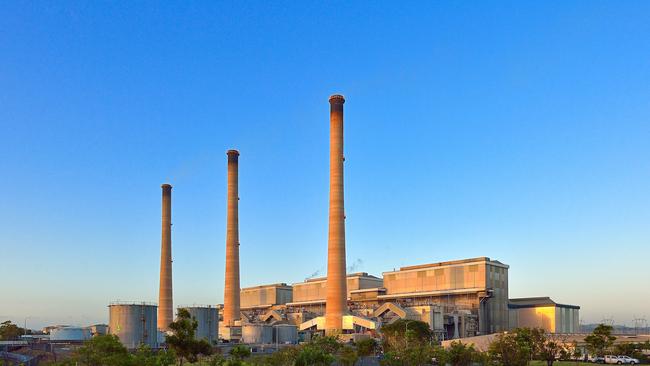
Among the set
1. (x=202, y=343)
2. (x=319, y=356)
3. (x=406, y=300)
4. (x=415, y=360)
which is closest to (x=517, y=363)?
(x=415, y=360)

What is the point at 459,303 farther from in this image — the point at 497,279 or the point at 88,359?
the point at 88,359

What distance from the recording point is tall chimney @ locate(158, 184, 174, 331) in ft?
392

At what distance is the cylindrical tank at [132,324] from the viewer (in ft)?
243

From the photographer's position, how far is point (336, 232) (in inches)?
3937

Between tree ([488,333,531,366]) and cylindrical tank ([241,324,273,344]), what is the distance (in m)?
61.1

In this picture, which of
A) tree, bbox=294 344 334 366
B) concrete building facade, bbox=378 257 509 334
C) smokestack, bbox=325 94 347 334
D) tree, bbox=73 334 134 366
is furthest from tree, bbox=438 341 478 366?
concrete building facade, bbox=378 257 509 334

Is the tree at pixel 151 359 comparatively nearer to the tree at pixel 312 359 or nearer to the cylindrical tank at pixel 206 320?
the tree at pixel 312 359

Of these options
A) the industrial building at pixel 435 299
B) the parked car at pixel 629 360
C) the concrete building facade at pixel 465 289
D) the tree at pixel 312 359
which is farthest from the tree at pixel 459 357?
the concrete building facade at pixel 465 289

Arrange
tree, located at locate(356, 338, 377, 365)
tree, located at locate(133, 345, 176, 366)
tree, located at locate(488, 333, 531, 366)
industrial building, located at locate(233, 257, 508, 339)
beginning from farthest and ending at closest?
industrial building, located at locate(233, 257, 508, 339) < tree, located at locate(356, 338, 377, 365) < tree, located at locate(488, 333, 531, 366) < tree, located at locate(133, 345, 176, 366)

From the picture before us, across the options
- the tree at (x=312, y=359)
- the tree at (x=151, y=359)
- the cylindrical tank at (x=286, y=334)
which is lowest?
the cylindrical tank at (x=286, y=334)

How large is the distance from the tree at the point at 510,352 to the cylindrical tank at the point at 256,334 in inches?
2406

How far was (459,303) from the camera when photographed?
11844cm

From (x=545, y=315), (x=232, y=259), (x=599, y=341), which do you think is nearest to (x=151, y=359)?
(x=599, y=341)

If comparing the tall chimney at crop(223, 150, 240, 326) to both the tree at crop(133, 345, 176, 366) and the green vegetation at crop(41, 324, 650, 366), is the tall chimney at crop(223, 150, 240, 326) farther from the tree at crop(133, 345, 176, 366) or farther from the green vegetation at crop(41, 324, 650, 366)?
the tree at crop(133, 345, 176, 366)
